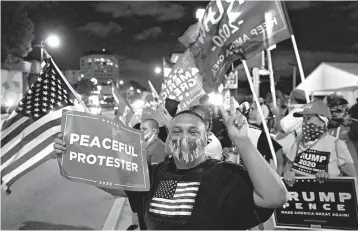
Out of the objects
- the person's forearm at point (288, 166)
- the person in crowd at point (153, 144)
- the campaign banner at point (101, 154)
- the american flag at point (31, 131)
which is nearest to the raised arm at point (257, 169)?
the campaign banner at point (101, 154)

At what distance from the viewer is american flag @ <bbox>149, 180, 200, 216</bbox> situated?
2.38 metres

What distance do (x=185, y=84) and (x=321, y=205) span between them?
3.75 m

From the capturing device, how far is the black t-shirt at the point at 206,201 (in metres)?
2.25

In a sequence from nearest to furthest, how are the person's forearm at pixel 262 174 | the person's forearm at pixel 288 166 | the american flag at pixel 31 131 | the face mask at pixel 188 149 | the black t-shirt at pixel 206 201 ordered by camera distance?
the person's forearm at pixel 262 174 → the black t-shirt at pixel 206 201 → the face mask at pixel 188 149 → the american flag at pixel 31 131 → the person's forearm at pixel 288 166

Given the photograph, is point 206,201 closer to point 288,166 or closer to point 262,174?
point 262,174

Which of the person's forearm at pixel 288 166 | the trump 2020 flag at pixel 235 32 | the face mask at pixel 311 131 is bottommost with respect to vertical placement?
the person's forearm at pixel 288 166

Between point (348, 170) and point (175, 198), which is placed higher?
point (175, 198)

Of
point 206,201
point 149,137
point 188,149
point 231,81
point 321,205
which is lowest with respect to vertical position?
point 321,205

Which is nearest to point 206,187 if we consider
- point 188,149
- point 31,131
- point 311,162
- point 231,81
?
point 188,149

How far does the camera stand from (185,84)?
7.84 metres

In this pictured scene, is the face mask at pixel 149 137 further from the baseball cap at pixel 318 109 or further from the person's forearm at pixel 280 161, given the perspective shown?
the baseball cap at pixel 318 109

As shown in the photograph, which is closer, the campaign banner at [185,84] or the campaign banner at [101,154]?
the campaign banner at [101,154]

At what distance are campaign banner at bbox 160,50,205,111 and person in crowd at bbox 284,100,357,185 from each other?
9.73 feet

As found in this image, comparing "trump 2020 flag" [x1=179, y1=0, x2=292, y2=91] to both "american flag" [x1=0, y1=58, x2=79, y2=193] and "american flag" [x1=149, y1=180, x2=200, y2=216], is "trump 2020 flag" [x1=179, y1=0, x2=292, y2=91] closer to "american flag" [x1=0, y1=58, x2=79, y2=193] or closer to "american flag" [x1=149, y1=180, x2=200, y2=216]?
"american flag" [x1=0, y1=58, x2=79, y2=193]
